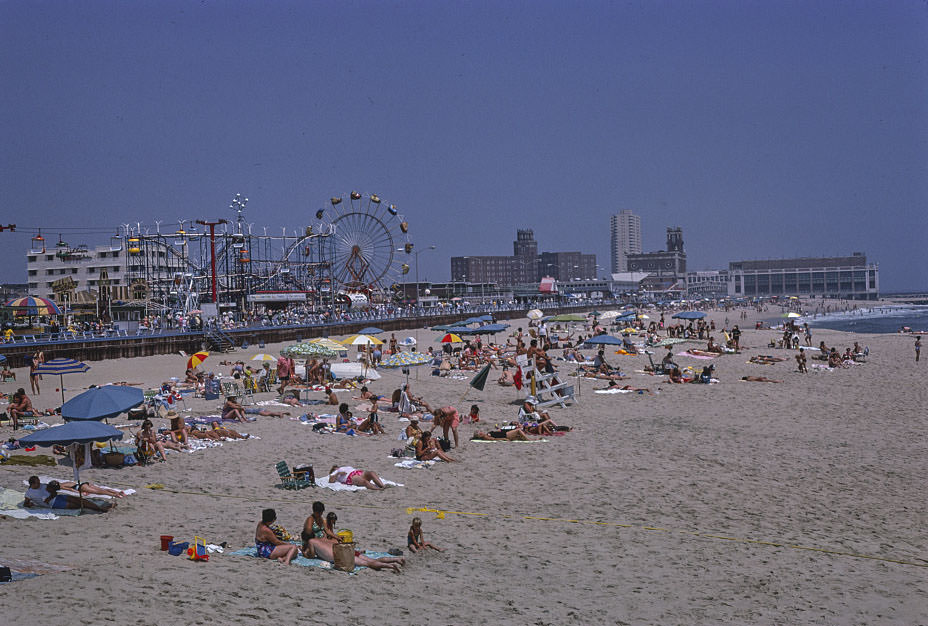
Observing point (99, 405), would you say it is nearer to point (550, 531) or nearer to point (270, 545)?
point (270, 545)

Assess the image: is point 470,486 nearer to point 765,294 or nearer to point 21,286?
point 21,286

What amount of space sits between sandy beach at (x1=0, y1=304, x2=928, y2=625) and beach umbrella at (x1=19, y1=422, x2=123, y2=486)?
82 cm

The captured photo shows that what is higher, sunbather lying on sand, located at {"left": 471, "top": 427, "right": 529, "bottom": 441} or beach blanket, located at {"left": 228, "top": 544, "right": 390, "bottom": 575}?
beach blanket, located at {"left": 228, "top": 544, "right": 390, "bottom": 575}

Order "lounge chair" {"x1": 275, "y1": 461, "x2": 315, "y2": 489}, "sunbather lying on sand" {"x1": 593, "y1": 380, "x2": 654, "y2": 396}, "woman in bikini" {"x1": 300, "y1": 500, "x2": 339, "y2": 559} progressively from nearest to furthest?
"woman in bikini" {"x1": 300, "y1": 500, "x2": 339, "y2": 559}
"lounge chair" {"x1": 275, "y1": 461, "x2": 315, "y2": 489}
"sunbather lying on sand" {"x1": 593, "y1": 380, "x2": 654, "y2": 396}

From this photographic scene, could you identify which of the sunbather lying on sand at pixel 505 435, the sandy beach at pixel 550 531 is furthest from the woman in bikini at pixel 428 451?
the sunbather lying on sand at pixel 505 435

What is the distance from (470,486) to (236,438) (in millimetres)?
4802

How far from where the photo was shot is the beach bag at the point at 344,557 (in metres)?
6.44

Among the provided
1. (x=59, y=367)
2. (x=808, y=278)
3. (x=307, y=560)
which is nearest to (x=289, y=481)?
(x=307, y=560)

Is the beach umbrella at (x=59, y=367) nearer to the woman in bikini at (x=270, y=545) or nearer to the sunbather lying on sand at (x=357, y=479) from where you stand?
the sunbather lying on sand at (x=357, y=479)

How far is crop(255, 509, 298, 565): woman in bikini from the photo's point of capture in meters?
6.57

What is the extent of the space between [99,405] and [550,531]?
20.7 ft

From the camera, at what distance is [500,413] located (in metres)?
16.0

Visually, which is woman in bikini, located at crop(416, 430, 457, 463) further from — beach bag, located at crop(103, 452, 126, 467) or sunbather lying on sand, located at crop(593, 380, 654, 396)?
sunbather lying on sand, located at crop(593, 380, 654, 396)

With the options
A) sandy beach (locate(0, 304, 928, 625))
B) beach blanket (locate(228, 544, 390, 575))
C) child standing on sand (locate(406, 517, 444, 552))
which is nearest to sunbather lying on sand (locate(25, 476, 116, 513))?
sandy beach (locate(0, 304, 928, 625))
